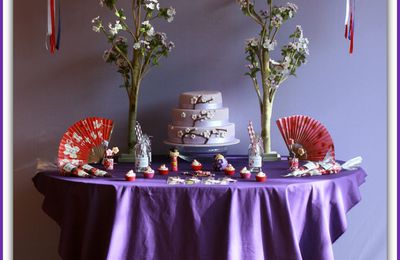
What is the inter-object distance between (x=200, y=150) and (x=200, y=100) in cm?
21

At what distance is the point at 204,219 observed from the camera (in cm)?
201

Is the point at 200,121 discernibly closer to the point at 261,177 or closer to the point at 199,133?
the point at 199,133

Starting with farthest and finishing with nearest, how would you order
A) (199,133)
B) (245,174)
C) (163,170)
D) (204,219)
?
(199,133) → (163,170) → (245,174) → (204,219)

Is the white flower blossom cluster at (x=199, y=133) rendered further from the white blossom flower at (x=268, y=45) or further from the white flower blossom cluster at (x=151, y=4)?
the white flower blossom cluster at (x=151, y=4)

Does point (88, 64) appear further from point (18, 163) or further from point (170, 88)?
point (18, 163)

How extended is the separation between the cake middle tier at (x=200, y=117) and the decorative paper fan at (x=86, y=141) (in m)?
0.30

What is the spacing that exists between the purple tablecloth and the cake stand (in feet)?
1.20

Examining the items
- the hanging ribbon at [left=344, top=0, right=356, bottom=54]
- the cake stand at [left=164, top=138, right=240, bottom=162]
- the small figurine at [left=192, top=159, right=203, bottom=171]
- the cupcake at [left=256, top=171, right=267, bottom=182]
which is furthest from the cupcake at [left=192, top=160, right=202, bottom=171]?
the hanging ribbon at [left=344, top=0, right=356, bottom=54]

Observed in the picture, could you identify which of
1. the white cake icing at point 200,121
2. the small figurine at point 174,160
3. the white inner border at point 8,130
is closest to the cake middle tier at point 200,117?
the white cake icing at point 200,121

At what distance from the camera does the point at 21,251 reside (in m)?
2.81

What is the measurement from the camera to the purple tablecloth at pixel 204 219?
1985mm

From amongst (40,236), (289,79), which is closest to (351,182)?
(289,79)

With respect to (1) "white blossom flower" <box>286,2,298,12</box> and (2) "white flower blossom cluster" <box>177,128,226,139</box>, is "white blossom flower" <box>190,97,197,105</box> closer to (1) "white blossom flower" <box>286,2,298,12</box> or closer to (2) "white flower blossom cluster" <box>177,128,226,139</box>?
(2) "white flower blossom cluster" <box>177,128,226,139</box>

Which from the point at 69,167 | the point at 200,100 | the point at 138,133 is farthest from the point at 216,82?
the point at 69,167
